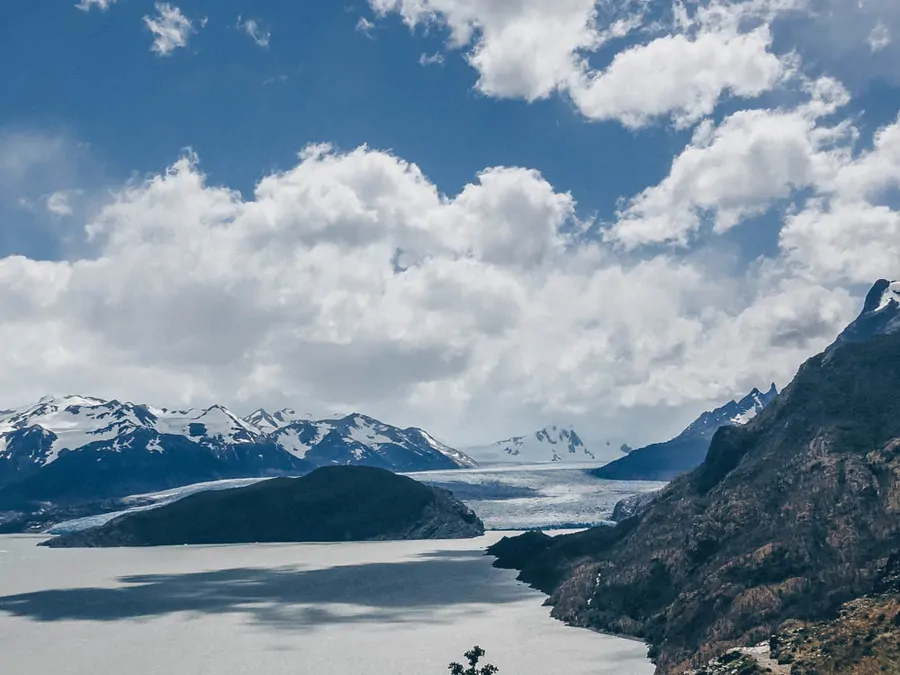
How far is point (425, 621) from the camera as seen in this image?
16225 centimetres

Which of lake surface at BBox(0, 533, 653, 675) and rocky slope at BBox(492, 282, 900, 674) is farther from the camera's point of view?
lake surface at BBox(0, 533, 653, 675)

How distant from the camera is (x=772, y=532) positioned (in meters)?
139

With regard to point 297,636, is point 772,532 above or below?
above

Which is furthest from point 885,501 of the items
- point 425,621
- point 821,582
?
point 425,621

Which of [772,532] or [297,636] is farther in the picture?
[297,636]

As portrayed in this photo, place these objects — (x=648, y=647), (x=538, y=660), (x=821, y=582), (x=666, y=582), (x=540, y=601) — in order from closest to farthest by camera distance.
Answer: (x=821, y=582) < (x=538, y=660) < (x=648, y=647) < (x=666, y=582) < (x=540, y=601)

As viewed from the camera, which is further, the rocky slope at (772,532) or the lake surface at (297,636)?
the lake surface at (297,636)

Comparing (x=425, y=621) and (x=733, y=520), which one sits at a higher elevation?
(x=733, y=520)

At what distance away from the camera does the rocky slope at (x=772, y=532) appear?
11919cm

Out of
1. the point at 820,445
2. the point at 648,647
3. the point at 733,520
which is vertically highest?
the point at 820,445

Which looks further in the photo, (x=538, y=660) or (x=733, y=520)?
(x=733, y=520)

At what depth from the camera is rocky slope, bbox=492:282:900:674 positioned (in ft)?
391

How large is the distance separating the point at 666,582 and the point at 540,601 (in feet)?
143

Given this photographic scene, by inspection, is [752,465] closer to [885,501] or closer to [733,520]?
[733,520]
